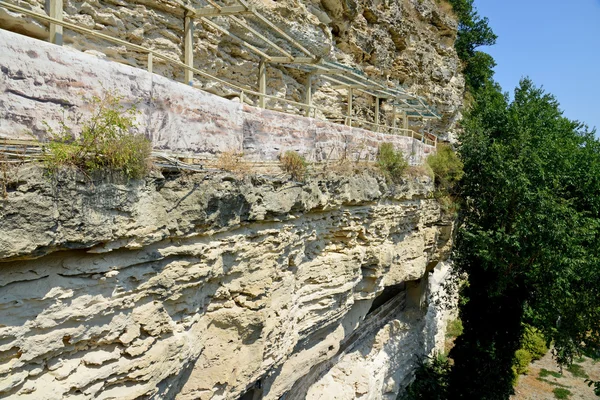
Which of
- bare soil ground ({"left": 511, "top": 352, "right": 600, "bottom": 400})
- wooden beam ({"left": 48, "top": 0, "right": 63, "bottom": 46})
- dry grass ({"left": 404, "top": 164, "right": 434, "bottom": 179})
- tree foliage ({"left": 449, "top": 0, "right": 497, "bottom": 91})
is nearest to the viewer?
wooden beam ({"left": 48, "top": 0, "right": 63, "bottom": 46})

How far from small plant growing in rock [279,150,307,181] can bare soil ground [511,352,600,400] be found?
585 inches

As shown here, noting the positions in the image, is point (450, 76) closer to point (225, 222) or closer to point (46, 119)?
point (225, 222)

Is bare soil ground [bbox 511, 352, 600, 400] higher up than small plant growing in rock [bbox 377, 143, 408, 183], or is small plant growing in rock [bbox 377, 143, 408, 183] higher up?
small plant growing in rock [bbox 377, 143, 408, 183]

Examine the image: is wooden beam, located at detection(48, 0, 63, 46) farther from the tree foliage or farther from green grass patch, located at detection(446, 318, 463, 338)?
the tree foliage

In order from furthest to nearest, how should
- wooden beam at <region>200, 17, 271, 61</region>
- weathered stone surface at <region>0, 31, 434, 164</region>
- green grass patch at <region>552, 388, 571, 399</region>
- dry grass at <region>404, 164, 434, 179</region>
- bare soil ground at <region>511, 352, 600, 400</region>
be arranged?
1. bare soil ground at <region>511, 352, 600, 400</region>
2. green grass patch at <region>552, 388, 571, 399</region>
3. dry grass at <region>404, 164, 434, 179</region>
4. wooden beam at <region>200, 17, 271, 61</region>
5. weathered stone surface at <region>0, 31, 434, 164</region>

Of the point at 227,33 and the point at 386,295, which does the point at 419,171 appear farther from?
the point at 227,33

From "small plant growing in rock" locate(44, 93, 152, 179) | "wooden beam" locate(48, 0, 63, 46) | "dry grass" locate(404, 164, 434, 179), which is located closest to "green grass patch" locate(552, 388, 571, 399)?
"dry grass" locate(404, 164, 434, 179)

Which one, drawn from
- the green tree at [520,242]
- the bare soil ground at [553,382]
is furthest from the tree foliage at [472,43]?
the bare soil ground at [553,382]

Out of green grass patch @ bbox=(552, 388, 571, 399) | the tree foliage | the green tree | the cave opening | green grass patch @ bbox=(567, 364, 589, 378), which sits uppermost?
the tree foliage

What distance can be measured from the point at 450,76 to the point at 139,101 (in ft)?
67.0

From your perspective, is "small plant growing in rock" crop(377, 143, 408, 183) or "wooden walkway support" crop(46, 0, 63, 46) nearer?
"wooden walkway support" crop(46, 0, 63, 46)

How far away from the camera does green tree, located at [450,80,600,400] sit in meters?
9.66

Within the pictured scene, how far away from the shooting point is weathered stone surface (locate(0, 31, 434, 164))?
291 centimetres

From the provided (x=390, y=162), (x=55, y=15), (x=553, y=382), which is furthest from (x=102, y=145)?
(x=553, y=382)
